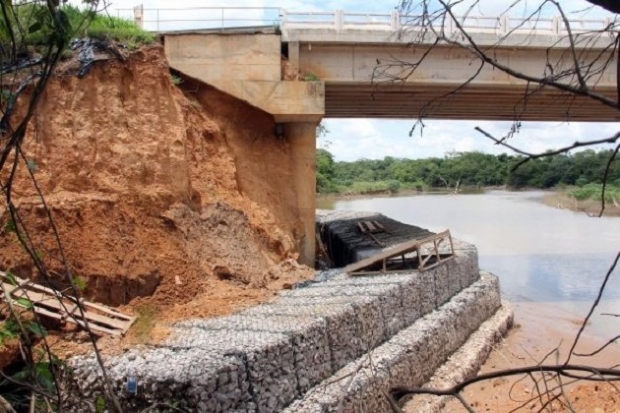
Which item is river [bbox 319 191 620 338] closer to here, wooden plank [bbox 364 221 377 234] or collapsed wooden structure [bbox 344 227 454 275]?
collapsed wooden structure [bbox 344 227 454 275]

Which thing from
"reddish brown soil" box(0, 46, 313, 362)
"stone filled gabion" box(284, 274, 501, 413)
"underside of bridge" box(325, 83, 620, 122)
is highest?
"underside of bridge" box(325, 83, 620, 122)

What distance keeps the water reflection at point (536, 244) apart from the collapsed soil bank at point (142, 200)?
541 inches

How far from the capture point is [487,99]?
1898 cm

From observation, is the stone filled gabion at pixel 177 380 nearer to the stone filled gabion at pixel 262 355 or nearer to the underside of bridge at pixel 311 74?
the stone filled gabion at pixel 262 355

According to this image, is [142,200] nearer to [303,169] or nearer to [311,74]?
[303,169]

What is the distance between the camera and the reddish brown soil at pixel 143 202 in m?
10.7

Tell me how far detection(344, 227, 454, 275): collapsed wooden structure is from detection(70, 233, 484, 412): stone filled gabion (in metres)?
0.35

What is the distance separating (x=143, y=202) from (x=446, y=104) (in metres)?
8.42

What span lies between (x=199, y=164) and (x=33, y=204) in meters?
4.11

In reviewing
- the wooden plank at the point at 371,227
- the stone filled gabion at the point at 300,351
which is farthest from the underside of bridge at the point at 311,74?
the wooden plank at the point at 371,227

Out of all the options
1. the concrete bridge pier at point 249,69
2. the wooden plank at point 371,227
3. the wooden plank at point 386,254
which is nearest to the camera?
the wooden plank at point 386,254

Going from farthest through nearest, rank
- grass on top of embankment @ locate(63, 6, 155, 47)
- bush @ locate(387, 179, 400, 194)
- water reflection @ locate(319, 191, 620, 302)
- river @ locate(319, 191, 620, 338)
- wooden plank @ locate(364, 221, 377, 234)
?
bush @ locate(387, 179, 400, 194) < water reflection @ locate(319, 191, 620, 302) < river @ locate(319, 191, 620, 338) < wooden plank @ locate(364, 221, 377, 234) < grass on top of embankment @ locate(63, 6, 155, 47)

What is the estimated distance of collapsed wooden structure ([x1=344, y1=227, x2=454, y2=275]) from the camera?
13898 mm

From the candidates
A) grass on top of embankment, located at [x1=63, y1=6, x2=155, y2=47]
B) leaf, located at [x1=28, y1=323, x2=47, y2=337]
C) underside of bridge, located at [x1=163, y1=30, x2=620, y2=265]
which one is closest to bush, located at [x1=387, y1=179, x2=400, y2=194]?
underside of bridge, located at [x1=163, y1=30, x2=620, y2=265]
